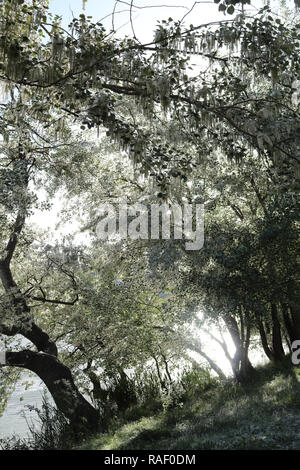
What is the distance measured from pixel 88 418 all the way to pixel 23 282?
468 cm

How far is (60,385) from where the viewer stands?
10.9m

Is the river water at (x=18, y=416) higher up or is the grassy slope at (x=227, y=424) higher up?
the grassy slope at (x=227, y=424)

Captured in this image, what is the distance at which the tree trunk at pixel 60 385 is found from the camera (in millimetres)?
10625

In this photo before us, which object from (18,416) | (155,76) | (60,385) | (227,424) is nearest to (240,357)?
(227,424)

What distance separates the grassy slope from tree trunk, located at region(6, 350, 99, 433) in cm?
98

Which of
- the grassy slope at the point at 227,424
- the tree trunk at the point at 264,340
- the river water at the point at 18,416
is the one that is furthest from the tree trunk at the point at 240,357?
the river water at the point at 18,416

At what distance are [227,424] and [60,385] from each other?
15.0ft

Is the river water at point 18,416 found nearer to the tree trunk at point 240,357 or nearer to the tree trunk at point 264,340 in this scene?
the tree trunk at point 240,357

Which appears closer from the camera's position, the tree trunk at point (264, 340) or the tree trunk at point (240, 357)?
the tree trunk at point (240, 357)

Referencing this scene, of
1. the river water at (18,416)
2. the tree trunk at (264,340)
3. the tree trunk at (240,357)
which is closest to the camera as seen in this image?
the tree trunk at (240,357)

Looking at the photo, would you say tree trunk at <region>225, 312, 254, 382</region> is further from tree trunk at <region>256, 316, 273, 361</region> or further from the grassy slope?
the grassy slope

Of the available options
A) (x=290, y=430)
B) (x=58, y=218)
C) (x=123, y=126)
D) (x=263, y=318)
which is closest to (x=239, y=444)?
(x=290, y=430)

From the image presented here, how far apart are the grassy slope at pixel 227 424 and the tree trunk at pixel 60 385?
3.23 feet

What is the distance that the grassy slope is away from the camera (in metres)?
6.82
